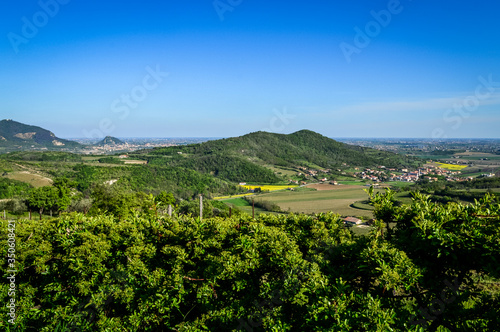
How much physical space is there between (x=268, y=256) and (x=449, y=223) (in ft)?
10.5

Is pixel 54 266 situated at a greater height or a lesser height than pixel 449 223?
lesser

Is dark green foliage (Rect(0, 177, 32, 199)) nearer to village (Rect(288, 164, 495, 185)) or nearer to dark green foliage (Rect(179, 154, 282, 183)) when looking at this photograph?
dark green foliage (Rect(179, 154, 282, 183))

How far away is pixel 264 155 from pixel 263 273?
10860 cm

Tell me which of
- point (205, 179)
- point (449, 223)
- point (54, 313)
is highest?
point (449, 223)

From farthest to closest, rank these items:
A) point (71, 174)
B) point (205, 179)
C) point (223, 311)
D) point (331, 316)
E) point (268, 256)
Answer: point (205, 179) < point (71, 174) < point (268, 256) < point (223, 311) < point (331, 316)

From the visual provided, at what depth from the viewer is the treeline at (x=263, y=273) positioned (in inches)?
167

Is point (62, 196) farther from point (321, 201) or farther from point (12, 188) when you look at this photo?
point (321, 201)

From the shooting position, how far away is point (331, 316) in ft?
13.0

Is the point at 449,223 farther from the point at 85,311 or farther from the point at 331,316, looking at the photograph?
the point at 85,311

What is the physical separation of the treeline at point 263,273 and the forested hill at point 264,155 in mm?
72963

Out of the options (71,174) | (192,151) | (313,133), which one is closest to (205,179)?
(71,174)

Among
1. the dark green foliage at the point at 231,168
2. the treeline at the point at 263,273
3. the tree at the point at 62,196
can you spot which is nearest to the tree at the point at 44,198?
the tree at the point at 62,196

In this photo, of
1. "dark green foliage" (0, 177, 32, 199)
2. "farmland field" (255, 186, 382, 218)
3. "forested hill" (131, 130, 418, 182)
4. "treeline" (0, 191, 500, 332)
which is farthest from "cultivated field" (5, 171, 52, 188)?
"treeline" (0, 191, 500, 332)

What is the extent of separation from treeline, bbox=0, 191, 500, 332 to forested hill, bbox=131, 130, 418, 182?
72963 millimetres
